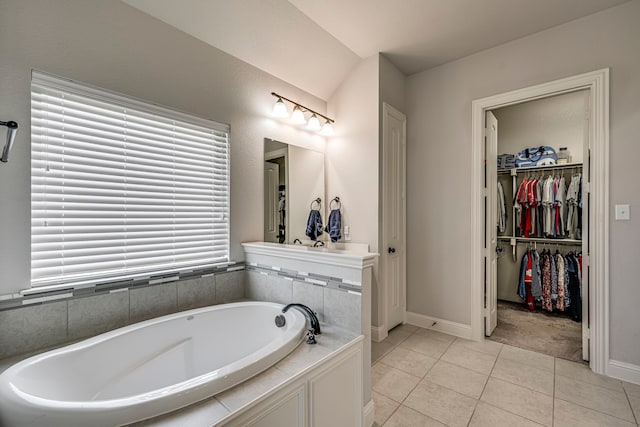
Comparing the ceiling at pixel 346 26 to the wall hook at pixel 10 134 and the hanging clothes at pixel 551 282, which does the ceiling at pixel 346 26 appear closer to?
the wall hook at pixel 10 134

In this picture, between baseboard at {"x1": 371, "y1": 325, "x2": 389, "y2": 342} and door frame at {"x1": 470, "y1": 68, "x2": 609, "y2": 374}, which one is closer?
door frame at {"x1": 470, "y1": 68, "x2": 609, "y2": 374}

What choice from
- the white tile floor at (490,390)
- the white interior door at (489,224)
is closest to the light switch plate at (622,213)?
the white interior door at (489,224)

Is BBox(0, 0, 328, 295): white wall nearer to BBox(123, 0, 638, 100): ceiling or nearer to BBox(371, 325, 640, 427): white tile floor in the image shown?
BBox(123, 0, 638, 100): ceiling

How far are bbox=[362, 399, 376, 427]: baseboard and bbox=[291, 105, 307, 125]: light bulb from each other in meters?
2.38

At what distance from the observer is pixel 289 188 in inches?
109

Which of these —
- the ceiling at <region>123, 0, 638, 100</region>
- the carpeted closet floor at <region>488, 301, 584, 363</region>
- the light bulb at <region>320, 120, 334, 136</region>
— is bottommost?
the carpeted closet floor at <region>488, 301, 584, 363</region>

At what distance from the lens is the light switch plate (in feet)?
6.70

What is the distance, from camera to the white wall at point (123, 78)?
1.37 meters

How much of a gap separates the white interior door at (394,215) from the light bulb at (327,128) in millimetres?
576

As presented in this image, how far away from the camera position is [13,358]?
1328 millimetres

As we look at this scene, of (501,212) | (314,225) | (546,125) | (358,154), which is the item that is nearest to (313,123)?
(358,154)

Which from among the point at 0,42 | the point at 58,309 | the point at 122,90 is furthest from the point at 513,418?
the point at 0,42

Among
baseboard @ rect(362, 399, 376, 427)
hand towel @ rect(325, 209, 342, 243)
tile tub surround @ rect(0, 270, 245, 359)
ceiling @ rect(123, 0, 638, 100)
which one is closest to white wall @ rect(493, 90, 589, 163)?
ceiling @ rect(123, 0, 638, 100)

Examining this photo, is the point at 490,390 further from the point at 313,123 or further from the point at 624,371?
the point at 313,123
